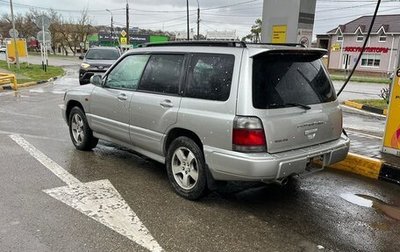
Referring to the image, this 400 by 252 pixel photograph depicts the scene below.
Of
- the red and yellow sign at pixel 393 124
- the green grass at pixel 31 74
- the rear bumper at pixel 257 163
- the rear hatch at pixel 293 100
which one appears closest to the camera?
the rear bumper at pixel 257 163

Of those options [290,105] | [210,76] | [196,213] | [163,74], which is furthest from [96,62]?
[290,105]

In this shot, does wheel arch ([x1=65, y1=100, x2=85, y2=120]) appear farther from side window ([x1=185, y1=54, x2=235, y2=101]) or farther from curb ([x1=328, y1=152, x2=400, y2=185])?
curb ([x1=328, y1=152, x2=400, y2=185])

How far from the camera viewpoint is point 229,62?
4.18 m

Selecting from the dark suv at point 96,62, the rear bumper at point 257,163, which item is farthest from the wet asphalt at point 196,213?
the dark suv at point 96,62

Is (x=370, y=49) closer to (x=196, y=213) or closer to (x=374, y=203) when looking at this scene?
(x=374, y=203)

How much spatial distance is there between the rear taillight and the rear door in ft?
3.09

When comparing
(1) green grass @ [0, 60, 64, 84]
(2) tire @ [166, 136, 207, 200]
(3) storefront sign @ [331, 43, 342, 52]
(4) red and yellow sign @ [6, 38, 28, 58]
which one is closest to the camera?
(2) tire @ [166, 136, 207, 200]

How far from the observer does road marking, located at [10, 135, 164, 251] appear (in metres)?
3.71

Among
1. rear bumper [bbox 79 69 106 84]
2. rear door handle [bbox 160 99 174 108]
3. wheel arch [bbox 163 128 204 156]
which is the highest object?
rear door handle [bbox 160 99 174 108]

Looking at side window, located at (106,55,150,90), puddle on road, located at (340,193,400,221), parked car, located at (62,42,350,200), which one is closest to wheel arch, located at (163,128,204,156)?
parked car, located at (62,42,350,200)

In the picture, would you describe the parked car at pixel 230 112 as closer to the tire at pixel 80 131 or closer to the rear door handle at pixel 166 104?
the rear door handle at pixel 166 104

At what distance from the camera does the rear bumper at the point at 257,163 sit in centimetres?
Answer: 387

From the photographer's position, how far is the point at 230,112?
3996 mm

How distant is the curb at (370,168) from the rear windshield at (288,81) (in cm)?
151
